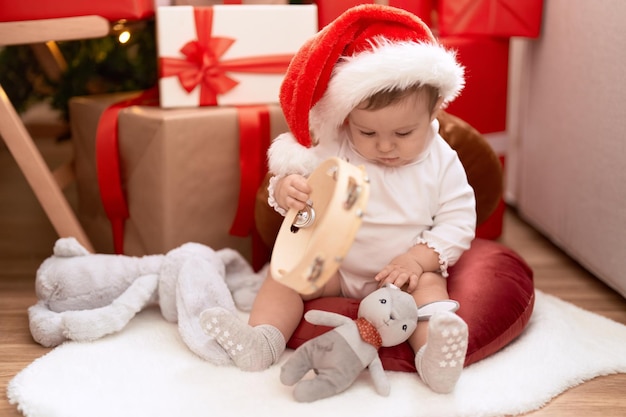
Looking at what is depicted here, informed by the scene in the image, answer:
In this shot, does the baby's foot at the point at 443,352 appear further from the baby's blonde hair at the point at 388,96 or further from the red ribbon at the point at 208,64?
the red ribbon at the point at 208,64

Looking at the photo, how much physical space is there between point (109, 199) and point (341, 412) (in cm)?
70

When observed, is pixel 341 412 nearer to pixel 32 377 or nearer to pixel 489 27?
pixel 32 377

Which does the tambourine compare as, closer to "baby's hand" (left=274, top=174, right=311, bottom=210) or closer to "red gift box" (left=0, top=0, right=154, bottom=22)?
"baby's hand" (left=274, top=174, right=311, bottom=210)

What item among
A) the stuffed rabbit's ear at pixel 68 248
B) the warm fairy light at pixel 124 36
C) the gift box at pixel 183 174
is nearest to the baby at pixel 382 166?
the gift box at pixel 183 174

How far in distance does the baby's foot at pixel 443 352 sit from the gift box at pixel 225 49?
65 cm

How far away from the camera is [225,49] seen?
1.35 meters

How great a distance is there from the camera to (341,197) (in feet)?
2.80

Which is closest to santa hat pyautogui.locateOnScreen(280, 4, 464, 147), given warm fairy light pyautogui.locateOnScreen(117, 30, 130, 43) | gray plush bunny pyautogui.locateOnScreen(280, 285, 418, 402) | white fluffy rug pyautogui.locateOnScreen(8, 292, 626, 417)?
gray plush bunny pyautogui.locateOnScreen(280, 285, 418, 402)

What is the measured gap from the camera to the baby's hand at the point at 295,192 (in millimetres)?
1003

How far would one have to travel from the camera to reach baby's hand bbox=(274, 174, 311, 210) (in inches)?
39.5

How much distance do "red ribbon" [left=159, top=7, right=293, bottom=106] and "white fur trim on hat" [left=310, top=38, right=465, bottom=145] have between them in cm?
35

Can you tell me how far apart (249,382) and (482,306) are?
37 cm

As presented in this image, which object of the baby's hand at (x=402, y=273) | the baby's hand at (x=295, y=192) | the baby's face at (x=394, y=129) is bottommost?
the baby's hand at (x=402, y=273)

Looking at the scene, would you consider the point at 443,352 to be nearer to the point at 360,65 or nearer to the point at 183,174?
the point at 360,65
